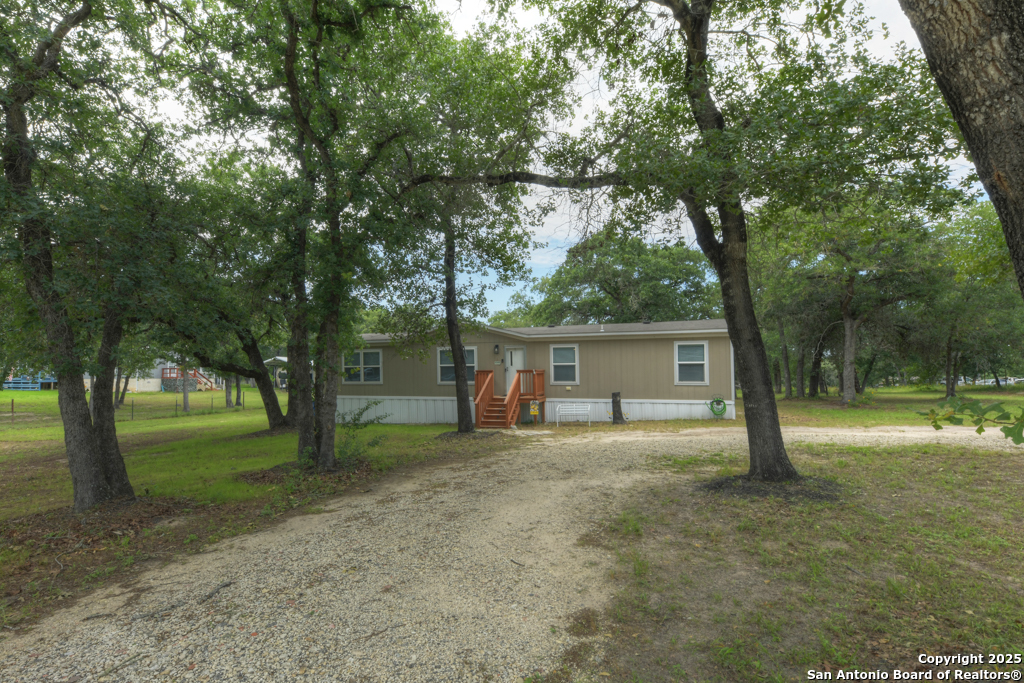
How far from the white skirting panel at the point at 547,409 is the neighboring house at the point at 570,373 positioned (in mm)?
30

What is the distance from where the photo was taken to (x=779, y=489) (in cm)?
607

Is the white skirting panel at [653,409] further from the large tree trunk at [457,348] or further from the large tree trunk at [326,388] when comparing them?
the large tree trunk at [326,388]

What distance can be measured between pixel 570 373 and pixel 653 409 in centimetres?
277

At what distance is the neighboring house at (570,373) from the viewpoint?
14.8 m

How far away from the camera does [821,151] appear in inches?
207

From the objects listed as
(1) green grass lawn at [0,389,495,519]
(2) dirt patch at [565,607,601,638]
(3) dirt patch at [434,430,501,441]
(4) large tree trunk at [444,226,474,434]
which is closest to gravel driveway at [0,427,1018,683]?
(2) dirt patch at [565,607,601,638]

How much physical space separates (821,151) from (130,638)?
24.0 feet

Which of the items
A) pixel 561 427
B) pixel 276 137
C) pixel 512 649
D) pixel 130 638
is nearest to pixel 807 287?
pixel 561 427

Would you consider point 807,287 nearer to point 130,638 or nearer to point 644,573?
point 644,573

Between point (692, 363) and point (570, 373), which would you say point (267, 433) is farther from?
point (692, 363)

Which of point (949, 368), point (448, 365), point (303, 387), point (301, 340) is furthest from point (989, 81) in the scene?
point (949, 368)

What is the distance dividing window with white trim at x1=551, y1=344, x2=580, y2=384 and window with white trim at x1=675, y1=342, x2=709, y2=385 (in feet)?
10.0

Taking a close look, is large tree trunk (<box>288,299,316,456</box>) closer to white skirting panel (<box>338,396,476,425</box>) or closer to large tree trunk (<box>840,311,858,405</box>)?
white skirting panel (<box>338,396,476,425</box>)

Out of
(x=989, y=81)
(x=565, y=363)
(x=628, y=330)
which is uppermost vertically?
(x=989, y=81)
